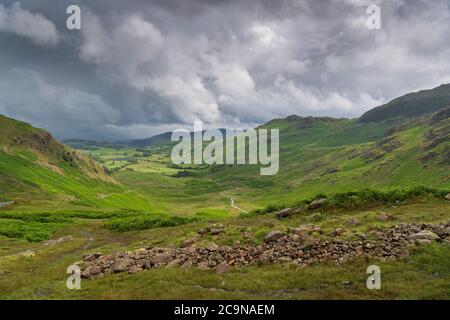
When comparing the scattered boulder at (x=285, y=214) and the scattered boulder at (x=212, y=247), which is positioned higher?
the scattered boulder at (x=285, y=214)

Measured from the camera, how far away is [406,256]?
1144 inches

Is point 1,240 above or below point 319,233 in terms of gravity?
below

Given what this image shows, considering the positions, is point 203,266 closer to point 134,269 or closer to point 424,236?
point 134,269

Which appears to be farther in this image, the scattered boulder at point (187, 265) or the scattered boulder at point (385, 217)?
the scattered boulder at point (385, 217)

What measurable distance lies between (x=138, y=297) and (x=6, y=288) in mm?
14960

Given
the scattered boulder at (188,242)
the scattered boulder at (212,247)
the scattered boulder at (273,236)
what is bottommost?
the scattered boulder at (188,242)

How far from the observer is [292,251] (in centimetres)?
3200

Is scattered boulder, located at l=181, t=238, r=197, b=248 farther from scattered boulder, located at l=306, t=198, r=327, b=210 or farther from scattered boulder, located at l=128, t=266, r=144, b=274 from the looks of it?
scattered boulder, located at l=306, t=198, r=327, b=210

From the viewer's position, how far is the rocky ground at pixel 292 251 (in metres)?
30.5

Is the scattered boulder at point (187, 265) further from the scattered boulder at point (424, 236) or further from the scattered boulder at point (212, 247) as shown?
the scattered boulder at point (424, 236)

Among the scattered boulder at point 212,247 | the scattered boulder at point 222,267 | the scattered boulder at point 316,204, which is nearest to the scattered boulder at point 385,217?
the scattered boulder at point 316,204
